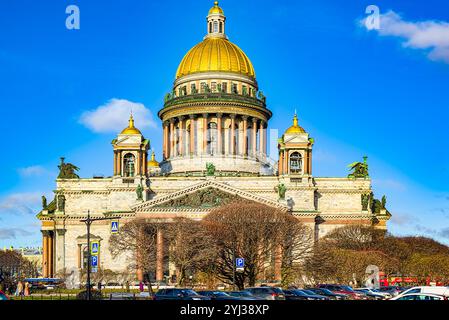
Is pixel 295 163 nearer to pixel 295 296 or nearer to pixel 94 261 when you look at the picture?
pixel 94 261

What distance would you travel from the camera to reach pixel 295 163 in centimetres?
11662

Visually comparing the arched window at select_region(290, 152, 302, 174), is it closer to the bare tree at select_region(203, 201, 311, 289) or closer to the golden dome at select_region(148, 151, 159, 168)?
the bare tree at select_region(203, 201, 311, 289)

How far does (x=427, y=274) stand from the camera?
9244 cm

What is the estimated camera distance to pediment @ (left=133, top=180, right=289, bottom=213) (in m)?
108

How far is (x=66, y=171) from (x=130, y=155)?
11504 mm

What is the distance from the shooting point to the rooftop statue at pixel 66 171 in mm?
120294

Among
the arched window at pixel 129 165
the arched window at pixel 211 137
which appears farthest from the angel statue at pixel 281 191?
the arched window at pixel 211 137

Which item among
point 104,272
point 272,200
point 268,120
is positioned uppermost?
point 268,120

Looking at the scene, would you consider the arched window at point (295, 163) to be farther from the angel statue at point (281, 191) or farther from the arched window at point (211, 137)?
the arched window at point (211, 137)

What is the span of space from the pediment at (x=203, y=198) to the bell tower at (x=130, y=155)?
25.7 feet
